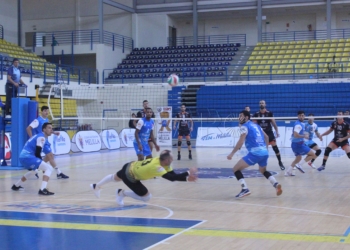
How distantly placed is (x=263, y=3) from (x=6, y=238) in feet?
100

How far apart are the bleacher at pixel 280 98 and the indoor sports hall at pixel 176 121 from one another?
2.8 inches

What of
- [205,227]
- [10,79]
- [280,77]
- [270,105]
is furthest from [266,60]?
[205,227]

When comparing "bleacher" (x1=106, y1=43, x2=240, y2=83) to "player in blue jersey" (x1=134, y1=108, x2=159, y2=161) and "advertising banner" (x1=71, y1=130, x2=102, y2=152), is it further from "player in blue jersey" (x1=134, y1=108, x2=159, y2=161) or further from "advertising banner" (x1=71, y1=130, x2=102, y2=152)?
"player in blue jersey" (x1=134, y1=108, x2=159, y2=161)

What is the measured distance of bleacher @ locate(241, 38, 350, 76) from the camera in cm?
3041

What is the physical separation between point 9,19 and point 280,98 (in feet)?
58.7

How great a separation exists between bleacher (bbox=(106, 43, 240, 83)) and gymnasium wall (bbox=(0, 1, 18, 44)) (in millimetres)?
6928

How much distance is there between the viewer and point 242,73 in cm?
3180

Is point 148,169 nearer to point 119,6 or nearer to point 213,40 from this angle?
point 119,6

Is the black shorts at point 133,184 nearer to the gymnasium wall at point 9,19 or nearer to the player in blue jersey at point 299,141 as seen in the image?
the player in blue jersey at point 299,141

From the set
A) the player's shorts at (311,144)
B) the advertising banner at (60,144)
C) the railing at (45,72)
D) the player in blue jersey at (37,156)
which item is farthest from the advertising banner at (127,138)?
the player in blue jersey at (37,156)

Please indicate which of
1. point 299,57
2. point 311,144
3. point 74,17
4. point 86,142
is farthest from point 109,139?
point 74,17

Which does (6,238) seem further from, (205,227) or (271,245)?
(271,245)

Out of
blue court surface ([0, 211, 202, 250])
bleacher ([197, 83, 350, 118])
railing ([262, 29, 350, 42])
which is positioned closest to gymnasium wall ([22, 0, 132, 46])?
railing ([262, 29, 350, 42])

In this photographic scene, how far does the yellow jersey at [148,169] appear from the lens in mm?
8117
